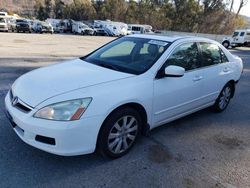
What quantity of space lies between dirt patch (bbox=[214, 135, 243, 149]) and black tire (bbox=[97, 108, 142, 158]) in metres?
1.44

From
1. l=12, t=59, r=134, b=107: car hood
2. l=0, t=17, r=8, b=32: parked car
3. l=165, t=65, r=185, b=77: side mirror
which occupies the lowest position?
l=0, t=17, r=8, b=32: parked car

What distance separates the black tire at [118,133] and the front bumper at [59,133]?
134 millimetres

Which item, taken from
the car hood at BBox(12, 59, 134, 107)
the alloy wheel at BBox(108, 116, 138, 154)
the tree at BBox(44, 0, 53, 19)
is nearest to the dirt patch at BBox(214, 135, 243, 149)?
the alloy wheel at BBox(108, 116, 138, 154)

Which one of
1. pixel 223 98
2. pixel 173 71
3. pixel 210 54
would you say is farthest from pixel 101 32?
pixel 173 71

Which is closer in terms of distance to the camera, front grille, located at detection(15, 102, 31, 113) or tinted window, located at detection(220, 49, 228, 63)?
front grille, located at detection(15, 102, 31, 113)

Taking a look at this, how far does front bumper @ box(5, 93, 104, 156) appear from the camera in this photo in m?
2.98

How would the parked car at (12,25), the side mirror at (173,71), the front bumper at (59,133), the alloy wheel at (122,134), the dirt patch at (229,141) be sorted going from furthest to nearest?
the parked car at (12,25), the dirt patch at (229,141), the side mirror at (173,71), the alloy wheel at (122,134), the front bumper at (59,133)

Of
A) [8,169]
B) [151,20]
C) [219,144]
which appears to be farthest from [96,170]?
[151,20]

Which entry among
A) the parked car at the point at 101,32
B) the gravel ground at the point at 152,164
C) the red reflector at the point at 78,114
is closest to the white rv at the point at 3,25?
the parked car at the point at 101,32

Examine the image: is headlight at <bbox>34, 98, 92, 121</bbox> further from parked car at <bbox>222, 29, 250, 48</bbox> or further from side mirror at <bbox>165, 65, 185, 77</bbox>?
parked car at <bbox>222, 29, 250, 48</bbox>

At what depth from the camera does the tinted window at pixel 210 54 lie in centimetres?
482

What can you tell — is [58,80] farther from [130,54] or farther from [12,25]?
[12,25]

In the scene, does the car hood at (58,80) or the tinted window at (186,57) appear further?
the tinted window at (186,57)

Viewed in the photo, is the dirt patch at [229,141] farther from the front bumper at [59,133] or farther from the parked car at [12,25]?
the parked car at [12,25]
